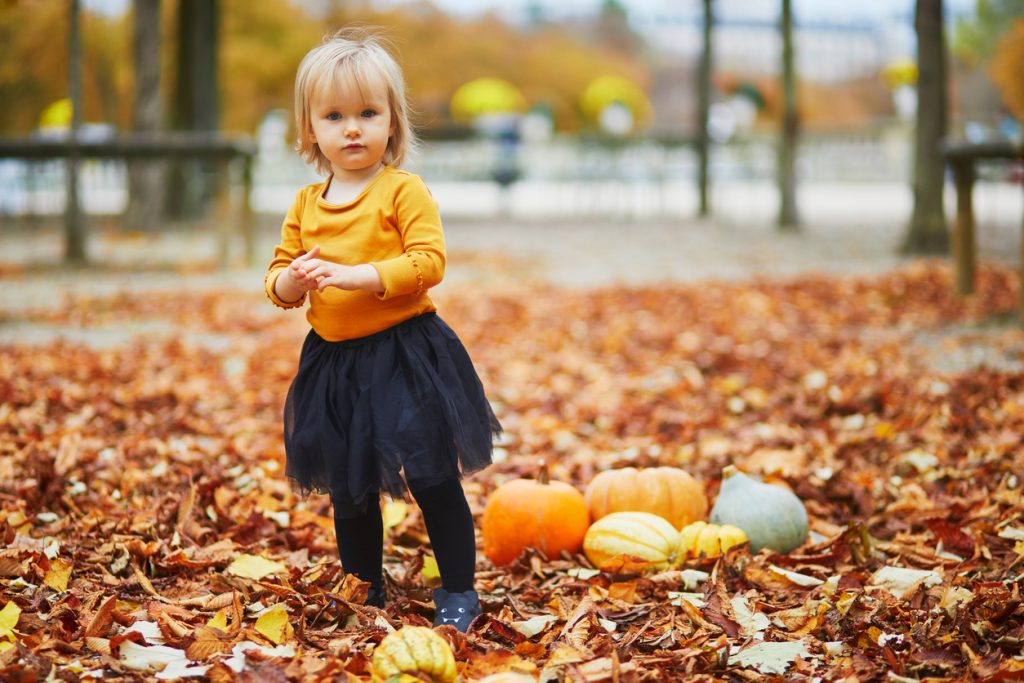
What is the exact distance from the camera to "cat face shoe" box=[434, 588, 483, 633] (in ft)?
9.08

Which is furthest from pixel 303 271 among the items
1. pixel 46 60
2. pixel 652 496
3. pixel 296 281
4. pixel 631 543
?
pixel 46 60

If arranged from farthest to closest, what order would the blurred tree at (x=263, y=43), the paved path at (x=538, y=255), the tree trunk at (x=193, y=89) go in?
the blurred tree at (x=263, y=43), the tree trunk at (x=193, y=89), the paved path at (x=538, y=255)

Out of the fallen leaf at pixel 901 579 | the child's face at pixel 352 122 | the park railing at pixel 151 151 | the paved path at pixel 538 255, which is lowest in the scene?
the fallen leaf at pixel 901 579

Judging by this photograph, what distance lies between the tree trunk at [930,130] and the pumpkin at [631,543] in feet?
27.6

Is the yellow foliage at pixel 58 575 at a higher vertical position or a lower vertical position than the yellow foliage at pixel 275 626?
higher

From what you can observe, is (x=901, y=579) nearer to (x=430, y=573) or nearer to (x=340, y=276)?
(x=430, y=573)

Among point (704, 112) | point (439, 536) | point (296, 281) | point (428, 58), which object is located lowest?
point (439, 536)

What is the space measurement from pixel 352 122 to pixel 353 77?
10cm

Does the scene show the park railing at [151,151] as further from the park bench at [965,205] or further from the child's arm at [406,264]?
the child's arm at [406,264]

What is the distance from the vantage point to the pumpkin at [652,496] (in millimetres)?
3531

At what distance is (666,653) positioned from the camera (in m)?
2.62

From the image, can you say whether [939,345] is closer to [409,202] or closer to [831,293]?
[831,293]

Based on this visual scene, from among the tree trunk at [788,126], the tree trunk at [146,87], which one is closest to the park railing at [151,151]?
the tree trunk at [146,87]

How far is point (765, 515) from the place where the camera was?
337cm
